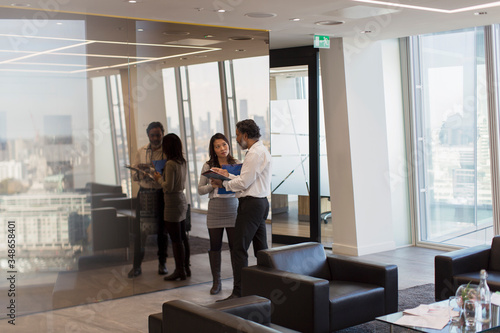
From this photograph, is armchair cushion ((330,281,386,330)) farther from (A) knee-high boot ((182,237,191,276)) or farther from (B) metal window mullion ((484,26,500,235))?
(B) metal window mullion ((484,26,500,235))

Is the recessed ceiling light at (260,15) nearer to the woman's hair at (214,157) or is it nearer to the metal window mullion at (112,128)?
the woman's hair at (214,157)

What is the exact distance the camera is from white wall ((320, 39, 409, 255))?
8.21 meters

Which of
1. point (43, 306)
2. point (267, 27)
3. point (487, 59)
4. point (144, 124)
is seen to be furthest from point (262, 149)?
point (487, 59)

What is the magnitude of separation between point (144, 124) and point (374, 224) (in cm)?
384

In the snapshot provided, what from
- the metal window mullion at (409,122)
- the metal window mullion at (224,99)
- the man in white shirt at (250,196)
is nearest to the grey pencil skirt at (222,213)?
the man in white shirt at (250,196)

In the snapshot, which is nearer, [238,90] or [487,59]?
[238,90]

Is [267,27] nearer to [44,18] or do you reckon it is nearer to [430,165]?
[44,18]

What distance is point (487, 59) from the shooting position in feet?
25.9

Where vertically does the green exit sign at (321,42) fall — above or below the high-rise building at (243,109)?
above

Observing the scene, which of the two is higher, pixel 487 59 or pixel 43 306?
pixel 487 59

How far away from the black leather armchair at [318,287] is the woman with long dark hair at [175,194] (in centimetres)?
178

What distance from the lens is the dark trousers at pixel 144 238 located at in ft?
20.8

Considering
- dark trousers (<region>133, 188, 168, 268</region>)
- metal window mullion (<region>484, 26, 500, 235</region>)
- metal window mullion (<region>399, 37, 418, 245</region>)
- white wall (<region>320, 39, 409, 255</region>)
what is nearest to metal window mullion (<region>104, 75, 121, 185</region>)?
dark trousers (<region>133, 188, 168, 268</region>)

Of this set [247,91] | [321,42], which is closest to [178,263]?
[247,91]
